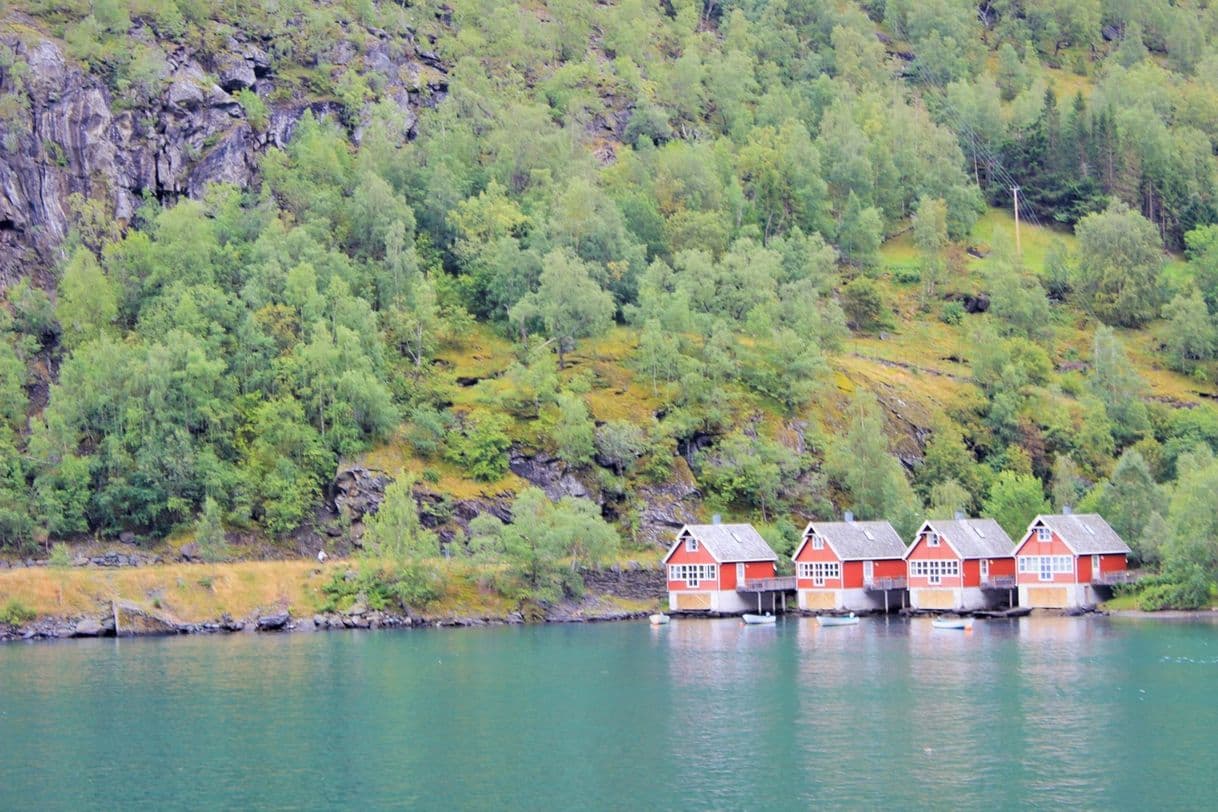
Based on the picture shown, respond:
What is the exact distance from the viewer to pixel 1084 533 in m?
111

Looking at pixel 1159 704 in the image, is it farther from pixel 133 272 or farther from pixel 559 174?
pixel 559 174

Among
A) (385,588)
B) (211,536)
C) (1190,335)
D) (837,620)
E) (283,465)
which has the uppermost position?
(1190,335)

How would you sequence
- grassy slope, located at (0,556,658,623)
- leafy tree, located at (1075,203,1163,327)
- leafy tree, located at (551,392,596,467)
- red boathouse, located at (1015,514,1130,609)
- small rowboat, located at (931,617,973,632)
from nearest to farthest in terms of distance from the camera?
small rowboat, located at (931,617,973,632), grassy slope, located at (0,556,658,623), red boathouse, located at (1015,514,1130,609), leafy tree, located at (551,392,596,467), leafy tree, located at (1075,203,1163,327)

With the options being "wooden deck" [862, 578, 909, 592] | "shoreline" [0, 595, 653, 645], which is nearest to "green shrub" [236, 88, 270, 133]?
"shoreline" [0, 595, 653, 645]

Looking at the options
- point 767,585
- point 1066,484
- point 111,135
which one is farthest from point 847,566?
point 111,135

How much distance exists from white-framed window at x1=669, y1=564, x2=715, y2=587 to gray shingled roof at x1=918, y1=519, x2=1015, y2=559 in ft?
51.7

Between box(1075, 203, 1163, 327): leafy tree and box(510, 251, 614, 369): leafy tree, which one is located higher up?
box(1075, 203, 1163, 327): leafy tree

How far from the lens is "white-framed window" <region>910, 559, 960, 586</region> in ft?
370

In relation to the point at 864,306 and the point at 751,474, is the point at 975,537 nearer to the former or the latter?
the point at 751,474

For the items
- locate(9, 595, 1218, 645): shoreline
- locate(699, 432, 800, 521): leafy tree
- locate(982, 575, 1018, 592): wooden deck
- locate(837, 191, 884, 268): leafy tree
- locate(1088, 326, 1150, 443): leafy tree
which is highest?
locate(837, 191, 884, 268): leafy tree

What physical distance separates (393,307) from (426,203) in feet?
66.5

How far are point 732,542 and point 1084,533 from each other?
2488 centimetres

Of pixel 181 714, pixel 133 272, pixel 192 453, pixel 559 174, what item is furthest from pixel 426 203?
pixel 181 714

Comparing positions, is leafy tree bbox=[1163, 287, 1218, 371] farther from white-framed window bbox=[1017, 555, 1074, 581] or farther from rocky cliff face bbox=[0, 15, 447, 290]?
rocky cliff face bbox=[0, 15, 447, 290]
